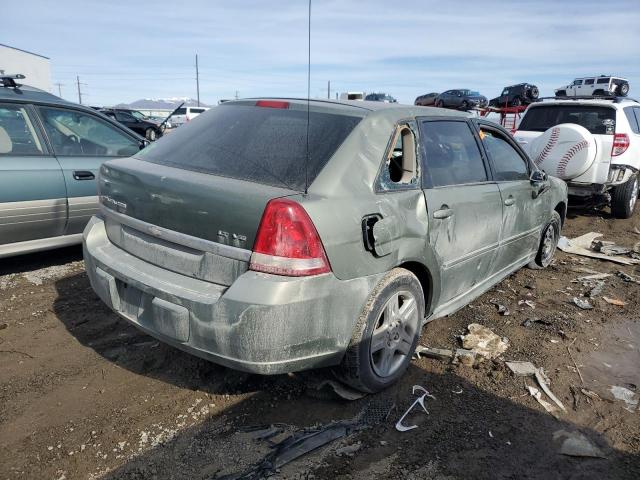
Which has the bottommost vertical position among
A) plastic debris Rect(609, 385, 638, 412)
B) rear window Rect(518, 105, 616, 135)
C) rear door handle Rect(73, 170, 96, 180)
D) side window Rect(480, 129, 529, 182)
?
plastic debris Rect(609, 385, 638, 412)

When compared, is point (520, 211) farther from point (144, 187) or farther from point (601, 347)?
point (144, 187)

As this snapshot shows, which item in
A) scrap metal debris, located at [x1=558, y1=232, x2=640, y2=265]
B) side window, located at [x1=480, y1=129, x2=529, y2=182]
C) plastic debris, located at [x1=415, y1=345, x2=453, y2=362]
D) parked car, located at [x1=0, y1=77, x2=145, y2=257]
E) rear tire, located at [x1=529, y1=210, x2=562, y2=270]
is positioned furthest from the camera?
scrap metal debris, located at [x1=558, y1=232, x2=640, y2=265]

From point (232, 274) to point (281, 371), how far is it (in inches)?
20.6

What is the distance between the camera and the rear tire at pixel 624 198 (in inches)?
308

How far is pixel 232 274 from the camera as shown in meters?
2.29

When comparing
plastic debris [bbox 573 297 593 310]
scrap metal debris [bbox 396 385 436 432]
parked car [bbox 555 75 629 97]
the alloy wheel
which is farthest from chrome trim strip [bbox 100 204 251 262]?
parked car [bbox 555 75 629 97]

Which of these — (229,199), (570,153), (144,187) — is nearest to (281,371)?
(229,199)

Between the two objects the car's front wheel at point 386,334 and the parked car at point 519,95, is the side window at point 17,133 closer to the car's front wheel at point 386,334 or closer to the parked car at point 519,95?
the car's front wheel at point 386,334

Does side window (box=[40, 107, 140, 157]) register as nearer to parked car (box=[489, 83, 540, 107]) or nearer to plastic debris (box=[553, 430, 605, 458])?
plastic debris (box=[553, 430, 605, 458])

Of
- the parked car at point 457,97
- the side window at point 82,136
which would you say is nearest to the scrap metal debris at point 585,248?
the side window at point 82,136

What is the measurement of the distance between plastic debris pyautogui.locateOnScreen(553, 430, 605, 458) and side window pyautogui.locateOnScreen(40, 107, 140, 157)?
4.50 m

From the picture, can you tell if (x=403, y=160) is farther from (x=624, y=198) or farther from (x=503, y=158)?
(x=624, y=198)

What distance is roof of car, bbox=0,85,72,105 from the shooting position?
4.36 m

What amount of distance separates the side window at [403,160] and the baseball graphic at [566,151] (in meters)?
4.89
